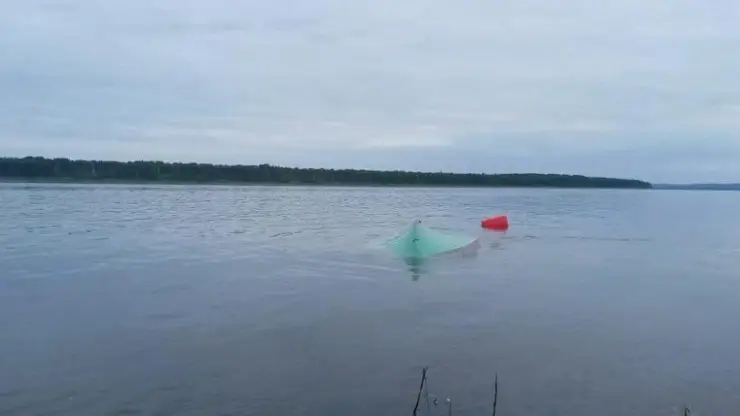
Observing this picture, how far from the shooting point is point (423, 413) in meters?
6.16

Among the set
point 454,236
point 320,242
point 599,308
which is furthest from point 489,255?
point 599,308

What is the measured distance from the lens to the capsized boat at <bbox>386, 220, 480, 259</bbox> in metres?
18.3

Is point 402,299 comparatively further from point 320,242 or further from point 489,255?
point 320,242

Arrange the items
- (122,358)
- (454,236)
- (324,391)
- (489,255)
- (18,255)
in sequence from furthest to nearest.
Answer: (454,236) < (489,255) < (18,255) < (122,358) < (324,391)

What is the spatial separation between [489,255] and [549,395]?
12234 millimetres

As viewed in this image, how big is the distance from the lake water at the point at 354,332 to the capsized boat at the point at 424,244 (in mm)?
823

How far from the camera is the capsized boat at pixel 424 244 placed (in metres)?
18.3

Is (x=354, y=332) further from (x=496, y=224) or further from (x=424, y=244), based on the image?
(x=496, y=224)

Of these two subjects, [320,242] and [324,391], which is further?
[320,242]

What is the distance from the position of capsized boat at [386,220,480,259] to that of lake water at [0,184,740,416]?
2.70ft

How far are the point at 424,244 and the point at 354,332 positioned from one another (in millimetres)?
9989

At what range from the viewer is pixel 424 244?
1889cm

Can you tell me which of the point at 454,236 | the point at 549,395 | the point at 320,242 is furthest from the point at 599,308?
the point at 320,242

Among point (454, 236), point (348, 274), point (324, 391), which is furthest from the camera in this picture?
point (454, 236)
